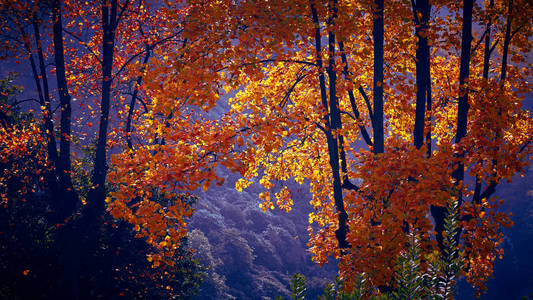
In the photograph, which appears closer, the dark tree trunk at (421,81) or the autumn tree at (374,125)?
the autumn tree at (374,125)

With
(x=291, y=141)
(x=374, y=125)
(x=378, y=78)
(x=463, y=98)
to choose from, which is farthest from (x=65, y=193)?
(x=463, y=98)

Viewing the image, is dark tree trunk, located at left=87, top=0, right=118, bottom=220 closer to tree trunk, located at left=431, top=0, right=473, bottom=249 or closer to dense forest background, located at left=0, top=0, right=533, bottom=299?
dense forest background, located at left=0, top=0, right=533, bottom=299

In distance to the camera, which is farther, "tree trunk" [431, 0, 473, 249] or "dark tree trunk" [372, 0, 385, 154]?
"tree trunk" [431, 0, 473, 249]

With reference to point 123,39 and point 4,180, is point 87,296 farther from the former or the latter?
point 123,39

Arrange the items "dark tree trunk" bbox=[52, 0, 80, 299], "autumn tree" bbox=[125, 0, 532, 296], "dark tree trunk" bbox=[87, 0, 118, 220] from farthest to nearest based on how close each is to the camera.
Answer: "dark tree trunk" bbox=[87, 0, 118, 220]
"dark tree trunk" bbox=[52, 0, 80, 299]
"autumn tree" bbox=[125, 0, 532, 296]

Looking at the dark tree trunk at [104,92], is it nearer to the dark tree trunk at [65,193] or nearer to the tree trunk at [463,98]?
the dark tree trunk at [65,193]

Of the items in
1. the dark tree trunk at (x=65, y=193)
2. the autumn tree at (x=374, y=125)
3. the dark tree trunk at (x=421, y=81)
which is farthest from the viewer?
the dark tree trunk at (x=65, y=193)

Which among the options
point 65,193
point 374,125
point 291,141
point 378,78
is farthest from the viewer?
point 291,141

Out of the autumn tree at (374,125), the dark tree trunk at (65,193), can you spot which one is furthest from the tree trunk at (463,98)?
the dark tree trunk at (65,193)

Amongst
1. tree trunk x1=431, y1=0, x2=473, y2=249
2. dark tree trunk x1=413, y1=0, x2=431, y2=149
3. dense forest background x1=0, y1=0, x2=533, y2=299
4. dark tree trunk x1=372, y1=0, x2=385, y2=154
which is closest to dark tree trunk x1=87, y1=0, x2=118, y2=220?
dense forest background x1=0, y1=0, x2=533, y2=299

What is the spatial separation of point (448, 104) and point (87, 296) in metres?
12.2

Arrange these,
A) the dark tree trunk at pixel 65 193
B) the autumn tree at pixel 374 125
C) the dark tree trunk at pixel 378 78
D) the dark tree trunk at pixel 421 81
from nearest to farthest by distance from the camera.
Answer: the autumn tree at pixel 374 125
the dark tree trunk at pixel 378 78
the dark tree trunk at pixel 421 81
the dark tree trunk at pixel 65 193

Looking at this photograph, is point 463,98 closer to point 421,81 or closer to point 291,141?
point 421,81

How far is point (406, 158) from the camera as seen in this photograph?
20.9 feet
